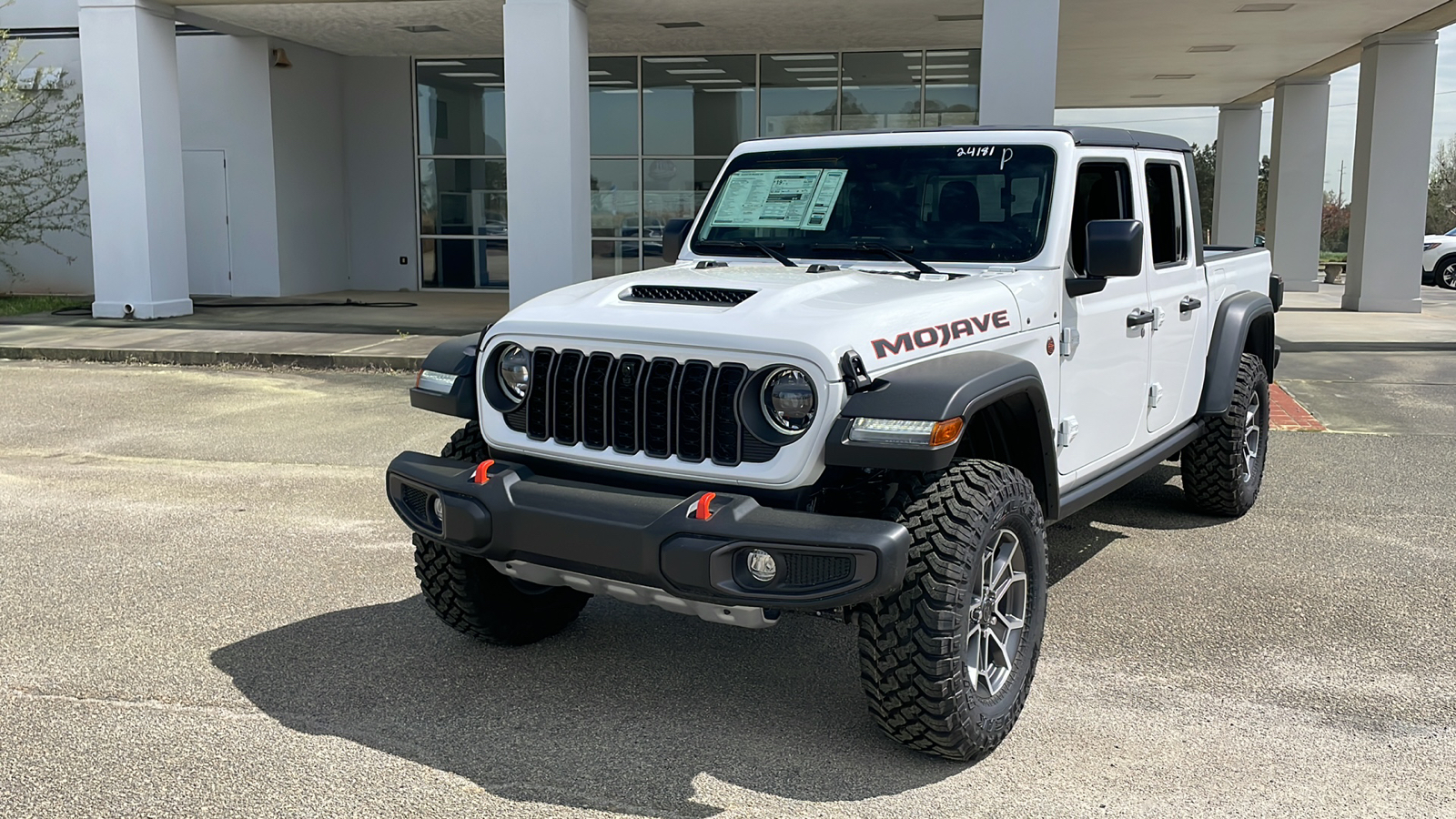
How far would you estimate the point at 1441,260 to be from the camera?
26.6 meters

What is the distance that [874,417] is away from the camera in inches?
138

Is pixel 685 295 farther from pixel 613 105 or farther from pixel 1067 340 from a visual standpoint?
pixel 613 105

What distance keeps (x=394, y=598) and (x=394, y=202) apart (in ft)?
64.4

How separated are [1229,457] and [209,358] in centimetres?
1048

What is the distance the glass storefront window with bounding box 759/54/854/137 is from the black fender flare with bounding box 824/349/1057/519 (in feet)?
60.3

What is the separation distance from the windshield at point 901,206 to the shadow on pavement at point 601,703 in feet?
4.97

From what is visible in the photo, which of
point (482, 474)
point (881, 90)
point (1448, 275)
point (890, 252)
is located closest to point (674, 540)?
point (482, 474)

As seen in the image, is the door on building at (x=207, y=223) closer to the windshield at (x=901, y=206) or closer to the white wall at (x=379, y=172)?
the white wall at (x=379, y=172)

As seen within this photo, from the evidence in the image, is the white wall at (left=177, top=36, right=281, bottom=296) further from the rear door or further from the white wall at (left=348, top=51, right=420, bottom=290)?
the rear door

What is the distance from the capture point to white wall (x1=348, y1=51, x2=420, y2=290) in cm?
2336

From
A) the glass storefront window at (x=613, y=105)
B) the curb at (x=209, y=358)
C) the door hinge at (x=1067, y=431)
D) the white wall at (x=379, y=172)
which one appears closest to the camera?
the door hinge at (x=1067, y=431)

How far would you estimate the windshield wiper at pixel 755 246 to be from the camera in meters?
4.84

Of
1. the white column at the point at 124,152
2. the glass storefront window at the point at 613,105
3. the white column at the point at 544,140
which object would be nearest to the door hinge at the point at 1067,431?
the white column at the point at 544,140

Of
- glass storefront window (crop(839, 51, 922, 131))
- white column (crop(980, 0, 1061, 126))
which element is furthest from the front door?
glass storefront window (crop(839, 51, 922, 131))
